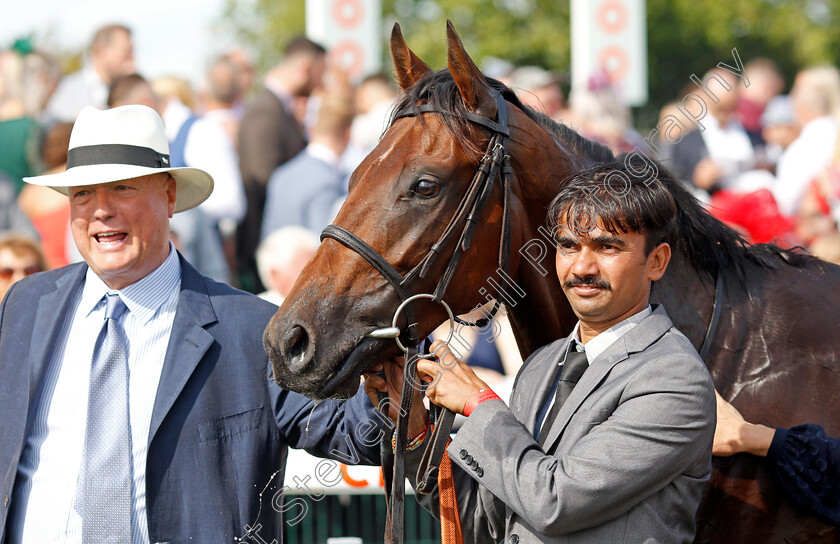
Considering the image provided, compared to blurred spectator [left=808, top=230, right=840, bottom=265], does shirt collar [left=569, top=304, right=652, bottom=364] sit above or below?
below

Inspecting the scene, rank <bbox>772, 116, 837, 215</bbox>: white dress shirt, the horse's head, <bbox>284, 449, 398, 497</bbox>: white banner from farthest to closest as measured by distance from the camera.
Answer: <bbox>772, 116, 837, 215</bbox>: white dress shirt < <bbox>284, 449, 398, 497</bbox>: white banner < the horse's head

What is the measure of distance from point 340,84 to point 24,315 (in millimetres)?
6014

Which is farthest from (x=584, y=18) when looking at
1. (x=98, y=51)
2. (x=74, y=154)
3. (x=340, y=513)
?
(x=74, y=154)

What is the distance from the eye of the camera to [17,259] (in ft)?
15.4

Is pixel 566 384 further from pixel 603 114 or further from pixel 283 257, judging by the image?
pixel 603 114

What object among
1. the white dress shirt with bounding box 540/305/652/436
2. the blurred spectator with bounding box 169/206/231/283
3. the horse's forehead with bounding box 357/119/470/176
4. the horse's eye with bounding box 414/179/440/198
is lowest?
the white dress shirt with bounding box 540/305/652/436

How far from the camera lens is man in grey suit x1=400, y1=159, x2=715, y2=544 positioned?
214 cm

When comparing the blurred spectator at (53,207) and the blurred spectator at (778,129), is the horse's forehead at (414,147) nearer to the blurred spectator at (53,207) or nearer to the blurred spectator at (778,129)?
the blurred spectator at (53,207)

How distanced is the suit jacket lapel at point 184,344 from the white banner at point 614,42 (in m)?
9.36

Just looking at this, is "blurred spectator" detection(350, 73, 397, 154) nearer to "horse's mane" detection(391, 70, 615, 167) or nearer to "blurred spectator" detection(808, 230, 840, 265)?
"blurred spectator" detection(808, 230, 840, 265)

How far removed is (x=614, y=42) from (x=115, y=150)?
975cm

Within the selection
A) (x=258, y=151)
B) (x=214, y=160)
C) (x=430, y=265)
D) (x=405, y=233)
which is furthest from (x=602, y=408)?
(x=258, y=151)

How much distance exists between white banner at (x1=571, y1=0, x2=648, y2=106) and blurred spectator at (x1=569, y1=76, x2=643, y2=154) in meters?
2.73

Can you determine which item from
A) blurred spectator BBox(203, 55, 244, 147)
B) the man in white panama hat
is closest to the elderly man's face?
the man in white panama hat
